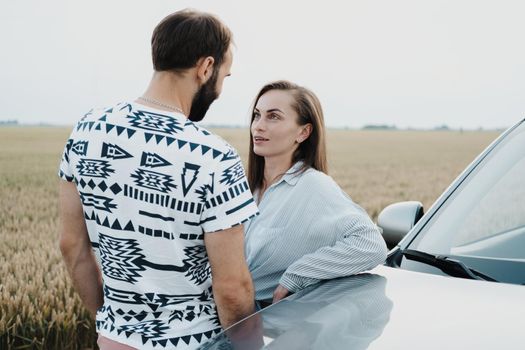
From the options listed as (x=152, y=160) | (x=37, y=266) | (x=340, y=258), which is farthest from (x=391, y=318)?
(x=37, y=266)

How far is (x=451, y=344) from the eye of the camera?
5.33 feet

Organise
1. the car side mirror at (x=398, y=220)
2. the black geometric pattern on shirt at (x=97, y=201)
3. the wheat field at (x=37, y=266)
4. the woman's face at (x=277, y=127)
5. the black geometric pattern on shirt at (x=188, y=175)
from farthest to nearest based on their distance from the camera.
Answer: the wheat field at (x=37, y=266), the car side mirror at (x=398, y=220), the woman's face at (x=277, y=127), the black geometric pattern on shirt at (x=97, y=201), the black geometric pattern on shirt at (x=188, y=175)

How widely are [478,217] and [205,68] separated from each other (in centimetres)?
165

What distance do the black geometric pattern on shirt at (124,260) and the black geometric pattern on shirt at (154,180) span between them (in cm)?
17

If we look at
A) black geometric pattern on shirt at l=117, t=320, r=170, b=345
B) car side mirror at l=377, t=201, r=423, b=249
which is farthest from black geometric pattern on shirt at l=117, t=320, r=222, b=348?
car side mirror at l=377, t=201, r=423, b=249

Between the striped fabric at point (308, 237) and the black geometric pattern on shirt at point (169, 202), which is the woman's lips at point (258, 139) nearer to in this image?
the striped fabric at point (308, 237)

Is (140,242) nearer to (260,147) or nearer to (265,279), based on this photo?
(265,279)

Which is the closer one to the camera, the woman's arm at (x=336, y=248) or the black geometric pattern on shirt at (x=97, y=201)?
the black geometric pattern on shirt at (x=97, y=201)

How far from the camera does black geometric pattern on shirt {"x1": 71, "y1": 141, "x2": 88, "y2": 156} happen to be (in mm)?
1752

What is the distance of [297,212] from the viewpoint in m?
2.25

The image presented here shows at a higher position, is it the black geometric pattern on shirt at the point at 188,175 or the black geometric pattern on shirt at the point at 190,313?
the black geometric pattern on shirt at the point at 188,175

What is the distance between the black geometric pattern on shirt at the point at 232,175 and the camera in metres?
1.67

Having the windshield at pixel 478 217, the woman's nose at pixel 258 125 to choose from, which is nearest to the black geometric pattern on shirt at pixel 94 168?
the woman's nose at pixel 258 125

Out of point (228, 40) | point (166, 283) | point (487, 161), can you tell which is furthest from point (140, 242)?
point (487, 161)
